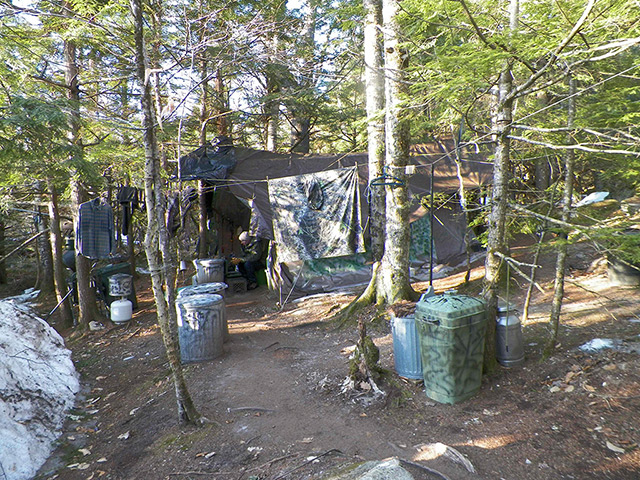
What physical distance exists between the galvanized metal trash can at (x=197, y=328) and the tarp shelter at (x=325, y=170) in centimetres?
315

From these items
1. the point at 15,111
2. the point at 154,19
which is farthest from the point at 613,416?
the point at 154,19

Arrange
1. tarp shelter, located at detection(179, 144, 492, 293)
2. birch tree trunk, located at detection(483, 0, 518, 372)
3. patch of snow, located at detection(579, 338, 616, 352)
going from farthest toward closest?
tarp shelter, located at detection(179, 144, 492, 293), patch of snow, located at detection(579, 338, 616, 352), birch tree trunk, located at detection(483, 0, 518, 372)

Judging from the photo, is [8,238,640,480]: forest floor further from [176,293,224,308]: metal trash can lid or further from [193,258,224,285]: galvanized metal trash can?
[193,258,224,285]: galvanized metal trash can

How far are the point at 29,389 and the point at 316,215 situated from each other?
5.59m

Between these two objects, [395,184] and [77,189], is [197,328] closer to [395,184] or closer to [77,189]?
[395,184]

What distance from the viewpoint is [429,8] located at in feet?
15.0

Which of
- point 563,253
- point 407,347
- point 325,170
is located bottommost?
point 407,347

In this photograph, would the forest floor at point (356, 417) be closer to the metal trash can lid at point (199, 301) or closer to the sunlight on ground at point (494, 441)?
the sunlight on ground at point (494, 441)

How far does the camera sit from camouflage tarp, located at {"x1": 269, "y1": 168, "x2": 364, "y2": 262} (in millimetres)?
8547

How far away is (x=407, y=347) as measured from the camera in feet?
15.3

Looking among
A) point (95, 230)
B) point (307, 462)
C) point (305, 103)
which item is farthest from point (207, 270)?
point (307, 462)

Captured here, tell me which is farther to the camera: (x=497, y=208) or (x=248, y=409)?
(x=248, y=409)

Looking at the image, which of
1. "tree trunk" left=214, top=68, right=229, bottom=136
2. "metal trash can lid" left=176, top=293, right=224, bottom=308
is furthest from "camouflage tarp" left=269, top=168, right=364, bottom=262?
"tree trunk" left=214, top=68, right=229, bottom=136

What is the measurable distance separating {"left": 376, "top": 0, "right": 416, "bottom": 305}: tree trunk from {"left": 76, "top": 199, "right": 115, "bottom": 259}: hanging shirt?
5678 millimetres
